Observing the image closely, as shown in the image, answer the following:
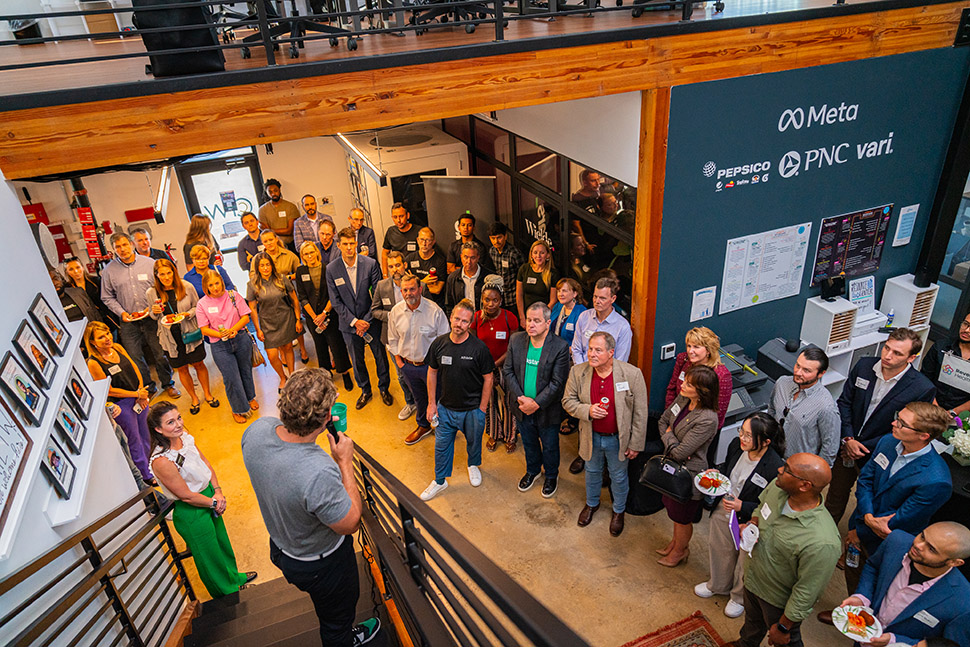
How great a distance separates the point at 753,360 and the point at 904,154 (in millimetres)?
2193

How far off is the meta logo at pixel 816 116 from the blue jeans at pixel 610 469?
2.78 metres

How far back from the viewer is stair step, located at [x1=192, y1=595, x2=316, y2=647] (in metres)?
3.49

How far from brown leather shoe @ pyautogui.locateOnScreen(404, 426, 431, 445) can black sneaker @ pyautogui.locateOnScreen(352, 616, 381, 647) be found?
2681mm

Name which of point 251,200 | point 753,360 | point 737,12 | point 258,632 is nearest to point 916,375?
point 753,360

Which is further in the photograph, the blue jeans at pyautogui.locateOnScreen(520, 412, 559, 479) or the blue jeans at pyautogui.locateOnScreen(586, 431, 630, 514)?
the blue jeans at pyautogui.locateOnScreen(520, 412, 559, 479)

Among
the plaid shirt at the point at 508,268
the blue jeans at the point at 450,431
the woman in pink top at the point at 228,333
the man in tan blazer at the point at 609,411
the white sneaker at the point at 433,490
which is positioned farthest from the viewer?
the plaid shirt at the point at 508,268

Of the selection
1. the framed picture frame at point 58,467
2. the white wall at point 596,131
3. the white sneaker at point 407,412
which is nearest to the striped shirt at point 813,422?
the white wall at point 596,131

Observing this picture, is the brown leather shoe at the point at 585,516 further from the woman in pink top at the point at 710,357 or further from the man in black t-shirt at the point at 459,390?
the woman in pink top at the point at 710,357

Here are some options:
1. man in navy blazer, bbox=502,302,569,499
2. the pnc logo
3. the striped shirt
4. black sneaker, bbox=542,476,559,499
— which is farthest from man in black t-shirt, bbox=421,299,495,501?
the pnc logo

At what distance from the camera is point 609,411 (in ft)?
14.8

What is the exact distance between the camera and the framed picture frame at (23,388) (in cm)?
271

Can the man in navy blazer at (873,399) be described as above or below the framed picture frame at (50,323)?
below

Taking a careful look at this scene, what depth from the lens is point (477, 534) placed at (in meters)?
4.92

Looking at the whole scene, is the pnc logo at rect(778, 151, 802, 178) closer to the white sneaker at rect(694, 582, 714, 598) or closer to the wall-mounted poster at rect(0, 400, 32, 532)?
the white sneaker at rect(694, 582, 714, 598)
